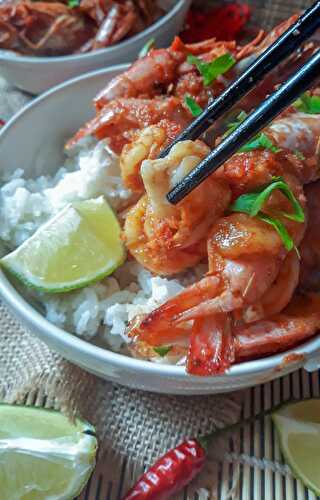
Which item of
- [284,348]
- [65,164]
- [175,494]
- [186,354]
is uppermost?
[65,164]

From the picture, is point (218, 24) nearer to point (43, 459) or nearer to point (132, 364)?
point (132, 364)

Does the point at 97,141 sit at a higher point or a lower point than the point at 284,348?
higher

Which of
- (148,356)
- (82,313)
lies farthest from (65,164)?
(148,356)

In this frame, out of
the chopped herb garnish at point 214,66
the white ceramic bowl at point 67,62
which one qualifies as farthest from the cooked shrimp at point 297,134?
the white ceramic bowl at point 67,62

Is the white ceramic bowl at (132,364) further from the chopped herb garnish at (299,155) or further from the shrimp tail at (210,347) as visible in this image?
the chopped herb garnish at (299,155)

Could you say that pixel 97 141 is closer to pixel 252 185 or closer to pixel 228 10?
pixel 252 185

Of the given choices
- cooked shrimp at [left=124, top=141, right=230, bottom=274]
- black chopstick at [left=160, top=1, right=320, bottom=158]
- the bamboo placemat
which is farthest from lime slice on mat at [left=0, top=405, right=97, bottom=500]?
black chopstick at [left=160, top=1, right=320, bottom=158]
